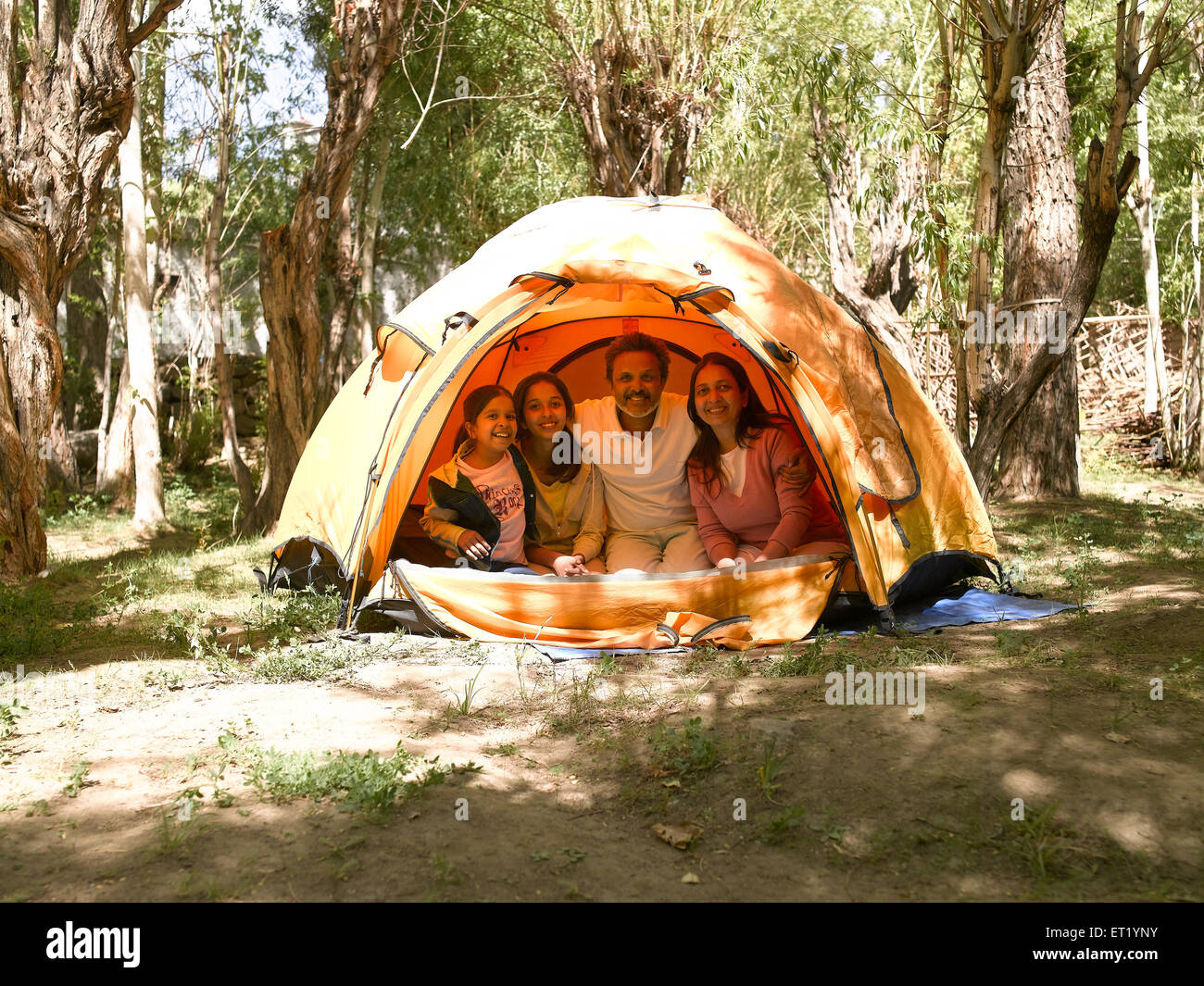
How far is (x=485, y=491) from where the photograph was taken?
5430mm

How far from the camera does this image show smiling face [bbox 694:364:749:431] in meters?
5.37

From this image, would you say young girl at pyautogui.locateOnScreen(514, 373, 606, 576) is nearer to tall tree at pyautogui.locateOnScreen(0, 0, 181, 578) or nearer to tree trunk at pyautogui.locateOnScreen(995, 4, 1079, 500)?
tall tree at pyautogui.locateOnScreen(0, 0, 181, 578)

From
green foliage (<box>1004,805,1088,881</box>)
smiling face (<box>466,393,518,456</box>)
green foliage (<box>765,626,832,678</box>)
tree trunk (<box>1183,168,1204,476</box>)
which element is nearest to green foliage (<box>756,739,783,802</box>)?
green foliage (<box>1004,805,1088,881</box>)

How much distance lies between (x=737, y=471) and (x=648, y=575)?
35.7 inches

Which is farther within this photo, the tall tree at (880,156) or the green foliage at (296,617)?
the tall tree at (880,156)

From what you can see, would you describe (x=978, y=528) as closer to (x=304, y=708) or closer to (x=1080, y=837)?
(x=1080, y=837)

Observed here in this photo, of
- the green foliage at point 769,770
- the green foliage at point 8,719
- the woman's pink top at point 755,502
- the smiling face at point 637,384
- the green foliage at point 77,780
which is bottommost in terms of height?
the green foliage at point 769,770

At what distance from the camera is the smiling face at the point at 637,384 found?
559 centimetres

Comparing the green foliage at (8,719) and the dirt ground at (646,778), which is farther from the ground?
the green foliage at (8,719)

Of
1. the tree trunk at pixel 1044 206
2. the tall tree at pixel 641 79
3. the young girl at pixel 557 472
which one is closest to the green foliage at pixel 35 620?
the young girl at pixel 557 472

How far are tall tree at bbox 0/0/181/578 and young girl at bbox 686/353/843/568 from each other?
12.1ft

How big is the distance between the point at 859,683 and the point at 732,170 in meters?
11.4

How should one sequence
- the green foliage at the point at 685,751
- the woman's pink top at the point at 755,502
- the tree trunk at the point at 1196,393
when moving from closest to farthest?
the green foliage at the point at 685,751
the woman's pink top at the point at 755,502
the tree trunk at the point at 1196,393

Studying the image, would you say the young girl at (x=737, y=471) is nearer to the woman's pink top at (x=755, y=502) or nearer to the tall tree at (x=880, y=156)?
the woman's pink top at (x=755, y=502)
